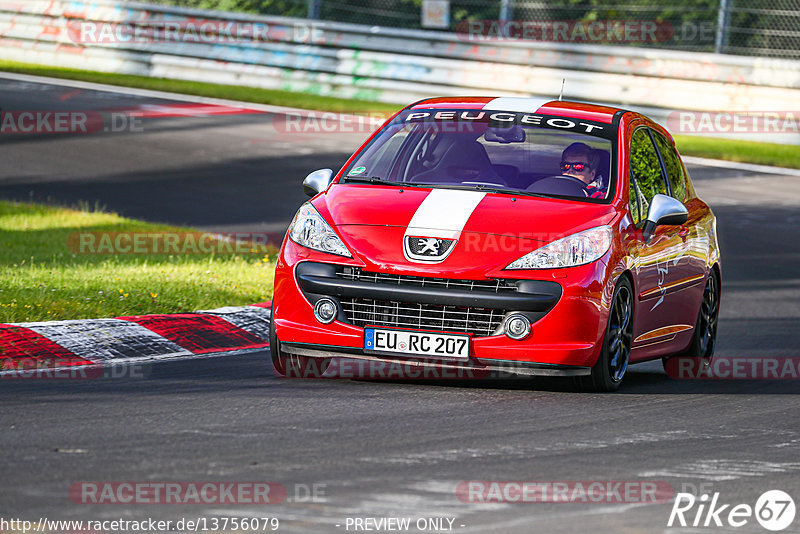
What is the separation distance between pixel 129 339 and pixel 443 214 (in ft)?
7.34

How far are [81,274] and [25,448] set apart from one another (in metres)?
5.02

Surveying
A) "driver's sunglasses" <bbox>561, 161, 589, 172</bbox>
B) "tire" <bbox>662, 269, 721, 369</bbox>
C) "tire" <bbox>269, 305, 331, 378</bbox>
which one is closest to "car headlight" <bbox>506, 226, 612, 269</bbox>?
"driver's sunglasses" <bbox>561, 161, 589, 172</bbox>

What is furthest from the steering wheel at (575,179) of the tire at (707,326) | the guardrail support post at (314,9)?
the guardrail support post at (314,9)

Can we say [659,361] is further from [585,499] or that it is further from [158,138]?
[158,138]

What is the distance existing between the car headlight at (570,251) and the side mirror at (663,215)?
610 mm

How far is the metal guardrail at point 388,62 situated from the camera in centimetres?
2084

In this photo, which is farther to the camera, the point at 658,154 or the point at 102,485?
the point at 658,154

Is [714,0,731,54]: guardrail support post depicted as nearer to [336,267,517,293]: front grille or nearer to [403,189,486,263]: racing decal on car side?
[403,189,486,263]: racing decal on car side

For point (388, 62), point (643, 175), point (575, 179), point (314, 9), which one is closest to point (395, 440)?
point (575, 179)

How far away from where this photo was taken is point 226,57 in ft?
79.4

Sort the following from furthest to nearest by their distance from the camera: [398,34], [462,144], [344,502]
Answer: [398,34] < [462,144] < [344,502]

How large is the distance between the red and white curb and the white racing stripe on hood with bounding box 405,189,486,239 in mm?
1841

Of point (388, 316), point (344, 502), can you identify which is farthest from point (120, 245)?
point (344, 502)

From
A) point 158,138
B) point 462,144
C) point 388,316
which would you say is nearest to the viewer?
point 388,316
